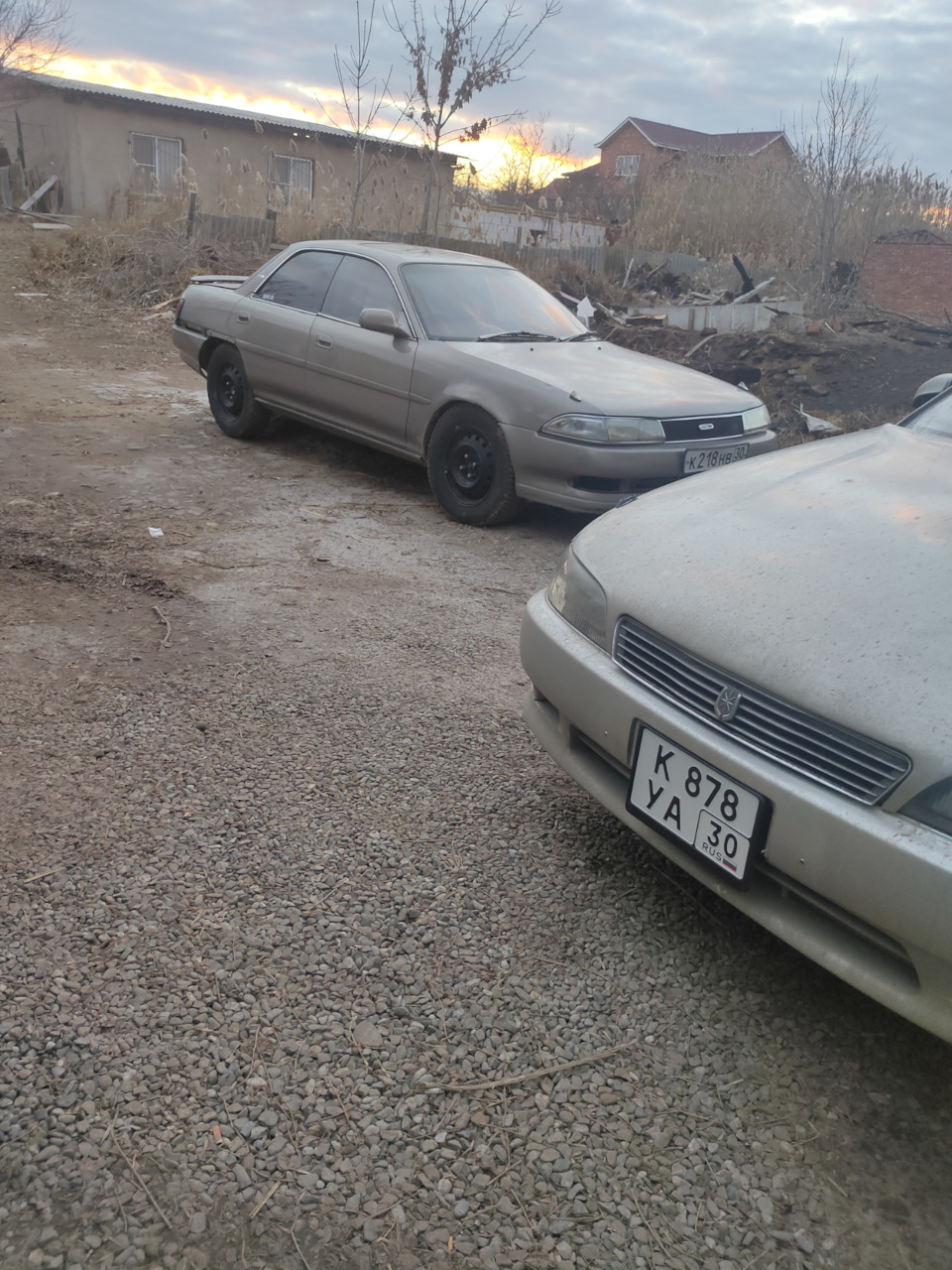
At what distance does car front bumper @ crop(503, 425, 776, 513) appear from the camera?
494 cm

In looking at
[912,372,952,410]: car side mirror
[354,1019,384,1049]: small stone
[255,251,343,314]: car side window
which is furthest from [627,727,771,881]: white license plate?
[255,251,343,314]: car side window

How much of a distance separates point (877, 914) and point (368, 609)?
2.82 m

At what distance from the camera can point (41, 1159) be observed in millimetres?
1606

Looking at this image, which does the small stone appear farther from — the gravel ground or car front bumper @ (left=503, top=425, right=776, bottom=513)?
car front bumper @ (left=503, top=425, right=776, bottom=513)

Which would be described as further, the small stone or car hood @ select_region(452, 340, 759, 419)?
car hood @ select_region(452, 340, 759, 419)

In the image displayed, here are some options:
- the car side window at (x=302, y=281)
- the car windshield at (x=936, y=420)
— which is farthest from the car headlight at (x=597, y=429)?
the car side window at (x=302, y=281)

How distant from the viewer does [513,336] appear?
231 inches

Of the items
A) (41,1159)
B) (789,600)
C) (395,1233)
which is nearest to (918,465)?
(789,600)

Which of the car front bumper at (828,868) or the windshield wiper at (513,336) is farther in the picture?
the windshield wiper at (513,336)

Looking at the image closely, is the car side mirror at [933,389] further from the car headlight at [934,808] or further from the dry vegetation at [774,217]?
the dry vegetation at [774,217]

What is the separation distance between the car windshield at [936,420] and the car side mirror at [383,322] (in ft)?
10.8

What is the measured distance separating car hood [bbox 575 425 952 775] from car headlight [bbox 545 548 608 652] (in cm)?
4

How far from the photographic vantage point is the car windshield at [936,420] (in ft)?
9.86

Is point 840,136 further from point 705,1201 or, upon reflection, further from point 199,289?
point 705,1201
